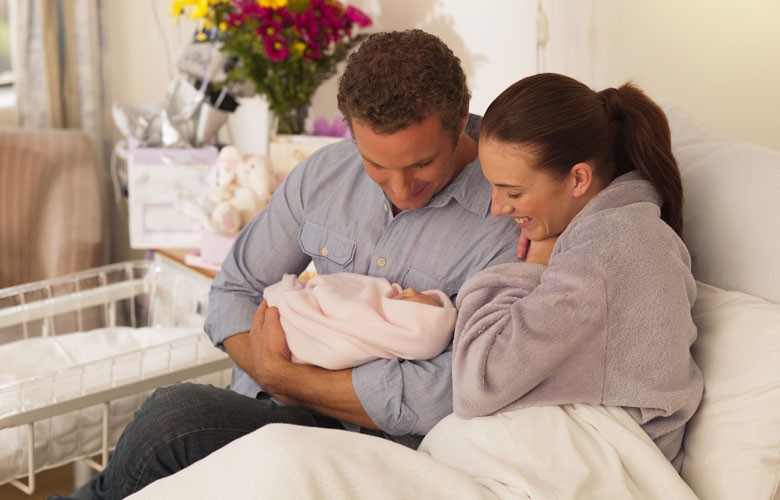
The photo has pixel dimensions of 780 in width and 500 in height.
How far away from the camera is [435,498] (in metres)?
1.20

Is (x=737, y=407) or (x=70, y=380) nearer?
(x=737, y=407)

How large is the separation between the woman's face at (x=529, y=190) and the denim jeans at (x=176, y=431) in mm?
535

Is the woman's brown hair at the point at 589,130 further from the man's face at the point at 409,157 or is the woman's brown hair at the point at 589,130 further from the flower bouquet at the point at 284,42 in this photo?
the flower bouquet at the point at 284,42

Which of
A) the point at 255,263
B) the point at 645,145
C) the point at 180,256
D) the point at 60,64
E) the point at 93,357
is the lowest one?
the point at 93,357

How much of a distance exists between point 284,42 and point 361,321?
1.18 meters

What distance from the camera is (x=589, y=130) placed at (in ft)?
4.40

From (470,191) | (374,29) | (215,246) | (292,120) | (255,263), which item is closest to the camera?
(470,191)

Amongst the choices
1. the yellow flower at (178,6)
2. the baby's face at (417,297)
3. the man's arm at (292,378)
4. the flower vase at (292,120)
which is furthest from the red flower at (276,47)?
the baby's face at (417,297)

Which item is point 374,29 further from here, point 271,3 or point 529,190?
point 529,190

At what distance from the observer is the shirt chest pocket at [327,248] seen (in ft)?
5.55

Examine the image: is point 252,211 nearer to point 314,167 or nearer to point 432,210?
point 314,167

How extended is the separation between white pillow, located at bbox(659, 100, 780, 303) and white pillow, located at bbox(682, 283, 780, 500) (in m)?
0.05

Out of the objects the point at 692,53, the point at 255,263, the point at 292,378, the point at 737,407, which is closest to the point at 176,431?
the point at 292,378

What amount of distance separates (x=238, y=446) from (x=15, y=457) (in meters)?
0.68
